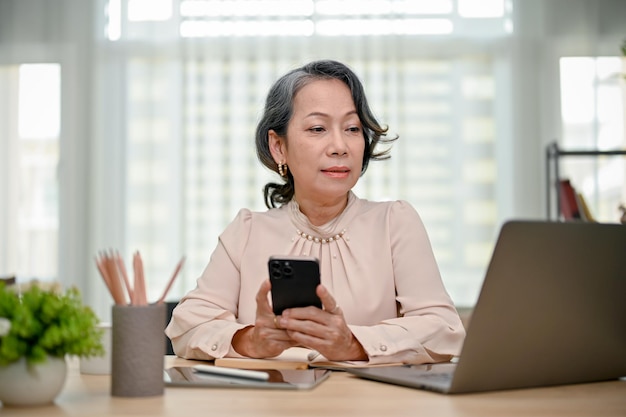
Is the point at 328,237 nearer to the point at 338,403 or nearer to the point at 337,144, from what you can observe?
the point at 337,144

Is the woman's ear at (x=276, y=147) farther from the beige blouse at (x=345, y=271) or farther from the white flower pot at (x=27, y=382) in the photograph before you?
the white flower pot at (x=27, y=382)

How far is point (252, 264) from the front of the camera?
176 centimetres

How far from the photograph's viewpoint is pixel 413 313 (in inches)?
63.8

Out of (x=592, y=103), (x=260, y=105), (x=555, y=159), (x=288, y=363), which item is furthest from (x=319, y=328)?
(x=592, y=103)

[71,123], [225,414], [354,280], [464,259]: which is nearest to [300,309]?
[354,280]

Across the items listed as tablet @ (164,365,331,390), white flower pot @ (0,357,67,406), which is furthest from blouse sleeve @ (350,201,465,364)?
white flower pot @ (0,357,67,406)

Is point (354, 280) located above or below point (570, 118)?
below

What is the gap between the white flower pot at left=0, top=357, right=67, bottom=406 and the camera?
3.01 feet

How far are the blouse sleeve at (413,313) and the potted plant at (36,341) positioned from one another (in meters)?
0.60

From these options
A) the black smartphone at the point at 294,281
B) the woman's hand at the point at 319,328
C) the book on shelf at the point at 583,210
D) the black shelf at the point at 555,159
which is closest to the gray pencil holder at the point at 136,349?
the black smartphone at the point at 294,281

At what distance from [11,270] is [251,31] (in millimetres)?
1945

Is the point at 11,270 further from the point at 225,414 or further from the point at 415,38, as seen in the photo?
the point at 225,414

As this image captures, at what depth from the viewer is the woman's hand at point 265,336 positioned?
4.60 ft

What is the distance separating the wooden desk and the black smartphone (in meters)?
0.20
